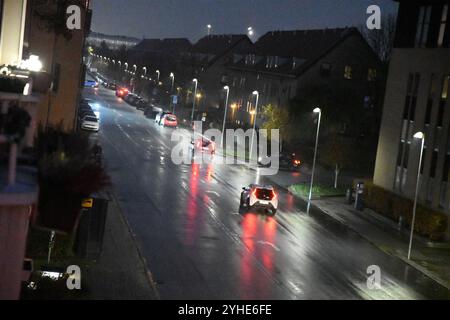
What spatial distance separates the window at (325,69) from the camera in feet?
228

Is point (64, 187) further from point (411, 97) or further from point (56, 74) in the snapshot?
point (411, 97)

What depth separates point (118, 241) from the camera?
23266mm

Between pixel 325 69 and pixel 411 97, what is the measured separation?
31155 millimetres

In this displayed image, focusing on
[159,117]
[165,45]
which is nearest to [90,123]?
[159,117]

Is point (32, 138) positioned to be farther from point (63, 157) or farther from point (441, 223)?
point (441, 223)

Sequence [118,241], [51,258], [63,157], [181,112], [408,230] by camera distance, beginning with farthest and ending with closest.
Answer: [181,112]
[408,230]
[118,241]
[51,258]
[63,157]

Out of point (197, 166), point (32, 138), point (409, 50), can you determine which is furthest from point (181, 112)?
point (32, 138)

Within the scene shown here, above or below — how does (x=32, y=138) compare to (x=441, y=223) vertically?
above

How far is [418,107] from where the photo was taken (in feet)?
124

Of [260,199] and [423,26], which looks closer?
[260,199]

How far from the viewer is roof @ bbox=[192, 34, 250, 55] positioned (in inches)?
3868

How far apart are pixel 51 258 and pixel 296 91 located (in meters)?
52.9

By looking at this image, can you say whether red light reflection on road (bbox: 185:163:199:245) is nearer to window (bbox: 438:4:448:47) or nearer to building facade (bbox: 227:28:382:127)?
window (bbox: 438:4:448:47)

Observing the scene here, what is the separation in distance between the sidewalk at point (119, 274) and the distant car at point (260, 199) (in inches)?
373
